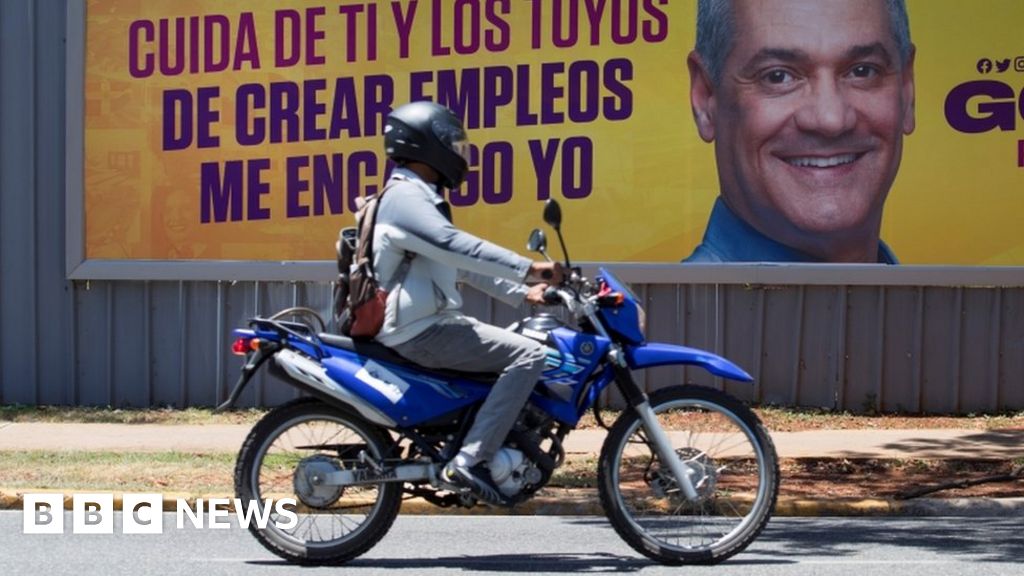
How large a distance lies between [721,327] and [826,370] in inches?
39.3

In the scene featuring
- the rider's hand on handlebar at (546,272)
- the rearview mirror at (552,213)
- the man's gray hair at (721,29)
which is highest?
the man's gray hair at (721,29)

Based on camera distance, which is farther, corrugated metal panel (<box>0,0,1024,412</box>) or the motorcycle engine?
corrugated metal panel (<box>0,0,1024,412</box>)

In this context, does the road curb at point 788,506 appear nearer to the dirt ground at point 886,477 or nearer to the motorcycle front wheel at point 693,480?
the dirt ground at point 886,477

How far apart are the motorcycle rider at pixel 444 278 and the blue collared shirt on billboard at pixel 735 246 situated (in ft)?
23.6

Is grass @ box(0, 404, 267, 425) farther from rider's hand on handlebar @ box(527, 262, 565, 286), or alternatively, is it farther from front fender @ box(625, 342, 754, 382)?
rider's hand on handlebar @ box(527, 262, 565, 286)

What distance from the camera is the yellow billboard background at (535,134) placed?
48.1 feet

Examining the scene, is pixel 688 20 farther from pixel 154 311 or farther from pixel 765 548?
pixel 765 548

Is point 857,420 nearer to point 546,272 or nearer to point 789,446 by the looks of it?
point 789,446

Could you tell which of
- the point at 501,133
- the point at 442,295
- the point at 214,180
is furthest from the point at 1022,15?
the point at 442,295

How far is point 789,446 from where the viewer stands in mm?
12617

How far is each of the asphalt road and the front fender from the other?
35.6 inches

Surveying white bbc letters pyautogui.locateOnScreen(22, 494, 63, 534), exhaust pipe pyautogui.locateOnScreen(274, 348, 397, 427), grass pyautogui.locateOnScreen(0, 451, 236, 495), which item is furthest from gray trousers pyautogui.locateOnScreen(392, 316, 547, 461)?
grass pyautogui.locateOnScreen(0, 451, 236, 495)

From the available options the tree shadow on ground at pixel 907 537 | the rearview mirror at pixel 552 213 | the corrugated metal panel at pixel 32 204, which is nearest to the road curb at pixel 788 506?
the tree shadow on ground at pixel 907 537

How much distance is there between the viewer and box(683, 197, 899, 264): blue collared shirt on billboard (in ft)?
48.1
